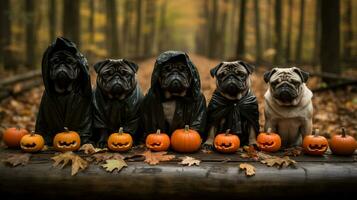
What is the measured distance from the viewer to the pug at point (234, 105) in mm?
4512

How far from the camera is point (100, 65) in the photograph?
14.9 feet

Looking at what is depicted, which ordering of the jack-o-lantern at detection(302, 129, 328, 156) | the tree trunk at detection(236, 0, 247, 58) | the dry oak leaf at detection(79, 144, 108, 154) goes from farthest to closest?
the tree trunk at detection(236, 0, 247, 58), the dry oak leaf at detection(79, 144, 108, 154), the jack-o-lantern at detection(302, 129, 328, 156)

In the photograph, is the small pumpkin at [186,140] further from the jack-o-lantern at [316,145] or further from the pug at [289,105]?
the jack-o-lantern at [316,145]

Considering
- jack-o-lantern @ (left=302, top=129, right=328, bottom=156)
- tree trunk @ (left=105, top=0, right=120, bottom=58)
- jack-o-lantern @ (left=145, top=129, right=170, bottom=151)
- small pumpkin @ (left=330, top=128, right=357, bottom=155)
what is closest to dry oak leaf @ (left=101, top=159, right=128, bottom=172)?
jack-o-lantern @ (left=145, top=129, right=170, bottom=151)

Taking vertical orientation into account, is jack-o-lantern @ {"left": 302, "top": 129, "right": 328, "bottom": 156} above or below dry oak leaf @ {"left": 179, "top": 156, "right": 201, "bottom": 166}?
above

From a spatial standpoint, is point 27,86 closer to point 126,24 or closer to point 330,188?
point 330,188

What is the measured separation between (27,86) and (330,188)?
889 cm

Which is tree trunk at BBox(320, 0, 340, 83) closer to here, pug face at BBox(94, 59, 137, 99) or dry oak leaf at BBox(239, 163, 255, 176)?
dry oak leaf at BBox(239, 163, 255, 176)

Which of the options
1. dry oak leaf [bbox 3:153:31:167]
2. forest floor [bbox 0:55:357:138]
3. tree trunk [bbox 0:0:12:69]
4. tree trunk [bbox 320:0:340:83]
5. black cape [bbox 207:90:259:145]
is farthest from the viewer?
tree trunk [bbox 0:0:12:69]

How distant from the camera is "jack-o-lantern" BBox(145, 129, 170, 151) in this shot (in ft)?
14.3

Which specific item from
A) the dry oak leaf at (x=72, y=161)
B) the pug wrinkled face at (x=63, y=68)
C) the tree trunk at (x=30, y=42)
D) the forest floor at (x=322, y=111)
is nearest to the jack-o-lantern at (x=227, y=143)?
the dry oak leaf at (x=72, y=161)

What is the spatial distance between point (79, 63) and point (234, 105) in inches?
79.6

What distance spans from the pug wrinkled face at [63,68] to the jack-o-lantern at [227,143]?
1.94 metres

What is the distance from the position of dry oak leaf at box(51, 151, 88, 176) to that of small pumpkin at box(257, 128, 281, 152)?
206cm
